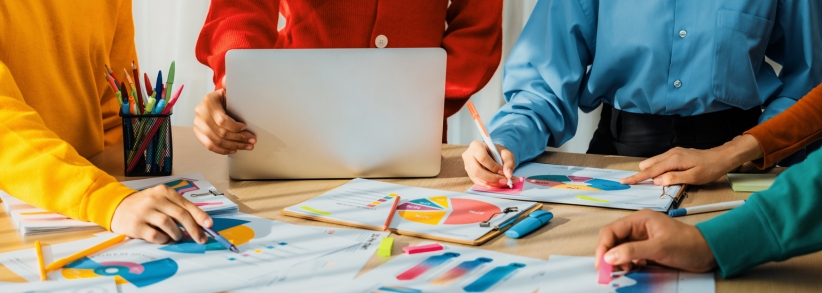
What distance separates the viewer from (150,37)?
315 cm

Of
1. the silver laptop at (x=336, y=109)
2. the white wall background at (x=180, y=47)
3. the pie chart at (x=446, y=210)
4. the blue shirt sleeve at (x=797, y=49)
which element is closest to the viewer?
the pie chart at (x=446, y=210)

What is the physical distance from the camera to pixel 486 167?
1169 mm

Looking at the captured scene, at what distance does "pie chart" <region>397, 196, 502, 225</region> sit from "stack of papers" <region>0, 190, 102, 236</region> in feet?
1.40

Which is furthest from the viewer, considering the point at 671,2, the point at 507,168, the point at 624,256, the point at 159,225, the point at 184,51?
the point at 184,51

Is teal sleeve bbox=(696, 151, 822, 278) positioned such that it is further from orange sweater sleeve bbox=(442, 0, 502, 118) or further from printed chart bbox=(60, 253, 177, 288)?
orange sweater sleeve bbox=(442, 0, 502, 118)

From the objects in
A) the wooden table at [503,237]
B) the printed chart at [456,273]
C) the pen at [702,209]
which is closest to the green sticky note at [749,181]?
the wooden table at [503,237]

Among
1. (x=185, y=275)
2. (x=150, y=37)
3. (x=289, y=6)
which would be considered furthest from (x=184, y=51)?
(x=185, y=275)

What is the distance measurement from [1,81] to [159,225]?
0.40m

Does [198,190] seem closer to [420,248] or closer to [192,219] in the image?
[192,219]

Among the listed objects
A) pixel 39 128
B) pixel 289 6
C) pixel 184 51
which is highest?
pixel 289 6

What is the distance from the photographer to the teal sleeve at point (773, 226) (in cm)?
80

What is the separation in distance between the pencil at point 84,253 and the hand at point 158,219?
2cm

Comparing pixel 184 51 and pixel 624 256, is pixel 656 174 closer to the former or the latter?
pixel 624 256

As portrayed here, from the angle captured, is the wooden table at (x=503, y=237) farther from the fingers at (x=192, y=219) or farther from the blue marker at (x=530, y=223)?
the fingers at (x=192, y=219)
